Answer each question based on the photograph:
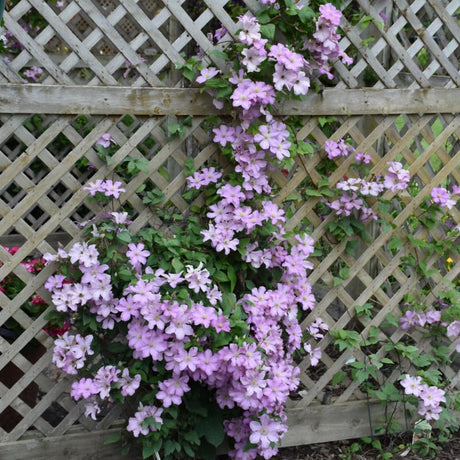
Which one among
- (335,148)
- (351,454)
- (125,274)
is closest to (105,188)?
(125,274)

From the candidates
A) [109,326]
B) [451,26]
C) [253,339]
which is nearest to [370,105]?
[451,26]

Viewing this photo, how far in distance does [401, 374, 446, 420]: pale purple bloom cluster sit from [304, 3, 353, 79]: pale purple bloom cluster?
1.23 m

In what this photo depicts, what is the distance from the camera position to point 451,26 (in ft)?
8.71

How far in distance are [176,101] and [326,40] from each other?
56cm

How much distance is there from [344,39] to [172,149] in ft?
2.47

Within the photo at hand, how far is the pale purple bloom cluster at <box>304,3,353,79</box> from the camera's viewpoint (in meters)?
2.31

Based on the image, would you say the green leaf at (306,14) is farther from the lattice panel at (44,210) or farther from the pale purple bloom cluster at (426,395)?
the pale purple bloom cluster at (426,395)

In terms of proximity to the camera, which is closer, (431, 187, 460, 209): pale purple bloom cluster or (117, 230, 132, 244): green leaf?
(117, 230, 132, 244): green leaf

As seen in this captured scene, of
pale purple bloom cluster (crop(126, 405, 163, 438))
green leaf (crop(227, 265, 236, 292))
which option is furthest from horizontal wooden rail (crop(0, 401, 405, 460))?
green leaf (crop(227, 265, 236, 292))

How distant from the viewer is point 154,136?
7.80ft

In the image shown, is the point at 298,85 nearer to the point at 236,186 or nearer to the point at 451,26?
the point at 236,186

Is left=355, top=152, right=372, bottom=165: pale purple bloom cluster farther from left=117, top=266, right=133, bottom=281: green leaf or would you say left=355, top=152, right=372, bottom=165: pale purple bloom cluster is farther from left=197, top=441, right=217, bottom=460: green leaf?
left=197, top=441, right=217, bottom=460: green leaf

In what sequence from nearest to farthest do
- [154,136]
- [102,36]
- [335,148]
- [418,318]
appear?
[102,36]
[154,136]
[335,148]
[418,318]

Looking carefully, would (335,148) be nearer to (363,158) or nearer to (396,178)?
(363,158)
